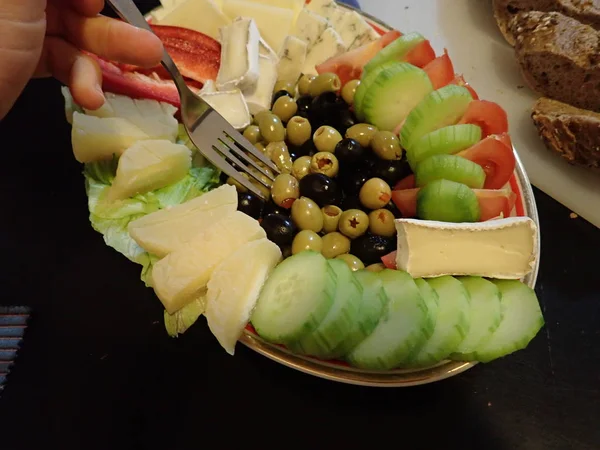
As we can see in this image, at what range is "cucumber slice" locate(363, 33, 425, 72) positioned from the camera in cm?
154

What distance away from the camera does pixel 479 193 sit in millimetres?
1307

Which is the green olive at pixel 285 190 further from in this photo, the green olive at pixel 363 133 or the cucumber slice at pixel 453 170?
the cucumber slice at pixel 453 170

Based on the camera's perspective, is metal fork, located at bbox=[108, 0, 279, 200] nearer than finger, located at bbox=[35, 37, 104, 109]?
No

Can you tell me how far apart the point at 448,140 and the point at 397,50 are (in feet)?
1.30

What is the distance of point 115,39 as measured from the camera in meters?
1.25

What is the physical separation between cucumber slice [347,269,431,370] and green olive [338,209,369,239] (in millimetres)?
327

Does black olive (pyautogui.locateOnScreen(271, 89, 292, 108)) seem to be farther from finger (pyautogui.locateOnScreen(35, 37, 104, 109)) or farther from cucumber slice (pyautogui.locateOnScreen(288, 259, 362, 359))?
cucumber slice (pyautogui.locateOnScreen(288, 259, 362, 359))

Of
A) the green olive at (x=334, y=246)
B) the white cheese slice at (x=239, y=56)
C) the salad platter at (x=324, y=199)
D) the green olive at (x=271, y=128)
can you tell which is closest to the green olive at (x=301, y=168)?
the salad platter at (x=324, y=199)

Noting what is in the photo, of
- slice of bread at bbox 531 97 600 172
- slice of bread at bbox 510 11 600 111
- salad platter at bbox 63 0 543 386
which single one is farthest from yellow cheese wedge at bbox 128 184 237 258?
slice of bread at bbox 510 11 600 111

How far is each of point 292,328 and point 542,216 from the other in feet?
3.50

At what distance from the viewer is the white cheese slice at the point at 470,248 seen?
119 cm

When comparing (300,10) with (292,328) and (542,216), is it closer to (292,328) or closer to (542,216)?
(542,216)

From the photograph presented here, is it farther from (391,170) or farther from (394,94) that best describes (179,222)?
(394,94)

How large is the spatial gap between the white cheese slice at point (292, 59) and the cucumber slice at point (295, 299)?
909 mm
